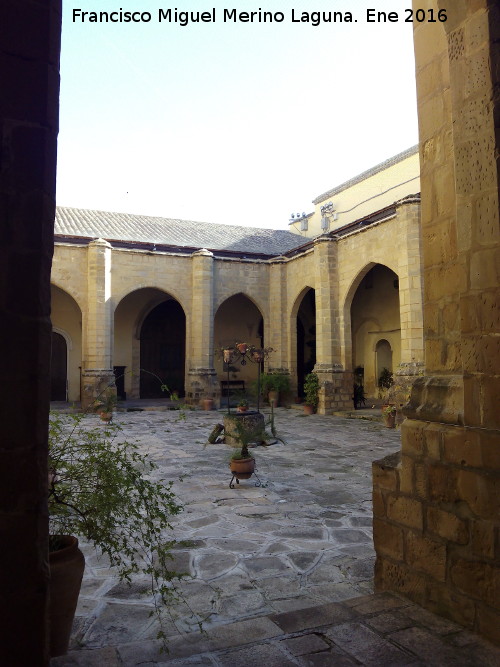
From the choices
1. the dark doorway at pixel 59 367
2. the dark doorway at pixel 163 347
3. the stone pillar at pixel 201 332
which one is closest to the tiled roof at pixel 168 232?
the stone pillar at pixel 201 332

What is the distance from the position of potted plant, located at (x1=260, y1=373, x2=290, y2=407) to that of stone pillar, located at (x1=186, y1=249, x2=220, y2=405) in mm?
1670

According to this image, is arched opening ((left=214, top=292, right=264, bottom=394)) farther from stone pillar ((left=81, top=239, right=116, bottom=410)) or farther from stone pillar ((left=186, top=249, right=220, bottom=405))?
stone pillar ((left=81, top=239, right=116, bottom=410))

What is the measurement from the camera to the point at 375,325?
1920 centimetres

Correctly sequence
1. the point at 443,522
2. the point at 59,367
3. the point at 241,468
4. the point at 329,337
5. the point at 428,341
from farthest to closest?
the point at 59,367 → the point at 329,337 → the point at 241,468 → the point at 428,341 → the point at 443,522

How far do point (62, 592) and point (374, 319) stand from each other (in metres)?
18.0

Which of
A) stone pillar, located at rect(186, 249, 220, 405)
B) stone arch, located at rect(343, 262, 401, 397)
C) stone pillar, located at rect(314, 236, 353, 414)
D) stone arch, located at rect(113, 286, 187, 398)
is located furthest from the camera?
stone arch, located at rect(113, 286, 187, 398)

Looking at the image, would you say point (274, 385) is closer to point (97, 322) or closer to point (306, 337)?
point (306, 337)

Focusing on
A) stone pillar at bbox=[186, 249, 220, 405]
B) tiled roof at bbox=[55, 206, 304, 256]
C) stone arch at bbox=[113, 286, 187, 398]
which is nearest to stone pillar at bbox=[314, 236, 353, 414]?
stone pillar at bbox=[186, 249, 220, 405]

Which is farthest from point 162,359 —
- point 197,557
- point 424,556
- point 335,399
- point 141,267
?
point 424,556

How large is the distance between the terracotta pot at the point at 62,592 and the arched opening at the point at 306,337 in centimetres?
1726

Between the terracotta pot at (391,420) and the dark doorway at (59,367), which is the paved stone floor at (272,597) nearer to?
the terracotta pot at (391,420)

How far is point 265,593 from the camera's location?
3223mm

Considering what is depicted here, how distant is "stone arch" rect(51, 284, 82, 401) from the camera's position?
1798 cm

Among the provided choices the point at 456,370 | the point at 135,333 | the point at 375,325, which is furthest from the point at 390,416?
the point at 135,333
